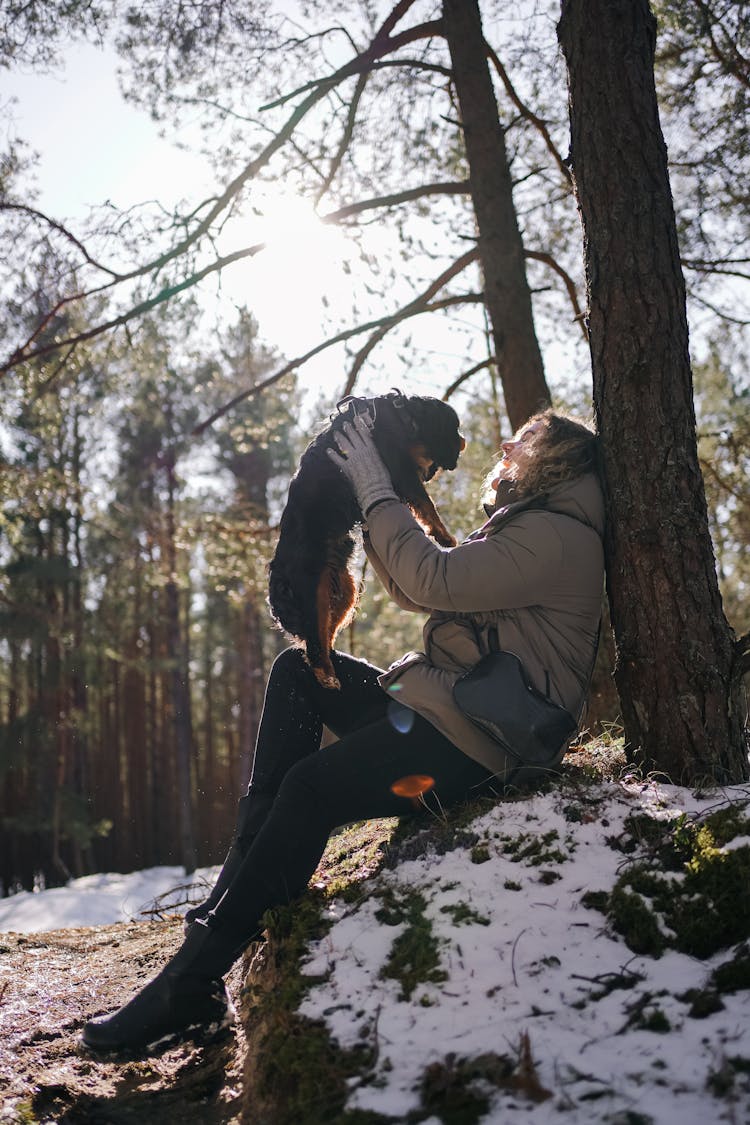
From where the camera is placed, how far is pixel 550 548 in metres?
2.39

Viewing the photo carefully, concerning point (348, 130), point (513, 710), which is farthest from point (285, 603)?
point (348, 130)

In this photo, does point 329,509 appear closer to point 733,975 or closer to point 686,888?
point 686,888

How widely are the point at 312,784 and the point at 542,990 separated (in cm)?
81

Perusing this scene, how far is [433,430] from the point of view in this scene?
289 centimetres

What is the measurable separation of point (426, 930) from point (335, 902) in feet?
1.34

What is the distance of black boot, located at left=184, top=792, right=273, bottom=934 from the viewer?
100 inches

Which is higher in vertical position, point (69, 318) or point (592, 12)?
point (69, 318)

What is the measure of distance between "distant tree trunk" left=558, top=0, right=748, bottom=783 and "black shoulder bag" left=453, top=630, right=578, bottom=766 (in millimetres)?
381

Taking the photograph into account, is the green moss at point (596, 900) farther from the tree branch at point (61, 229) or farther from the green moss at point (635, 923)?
the tree branch at point (61, 229)

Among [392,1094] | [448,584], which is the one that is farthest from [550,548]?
[392,1094]

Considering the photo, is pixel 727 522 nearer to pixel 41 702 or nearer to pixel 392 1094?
pixel 392 1094

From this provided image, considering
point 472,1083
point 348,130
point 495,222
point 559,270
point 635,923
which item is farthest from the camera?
point 559,270

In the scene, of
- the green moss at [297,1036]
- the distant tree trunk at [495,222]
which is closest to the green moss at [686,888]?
the green moss at [297,1036]

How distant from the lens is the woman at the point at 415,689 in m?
2.23
